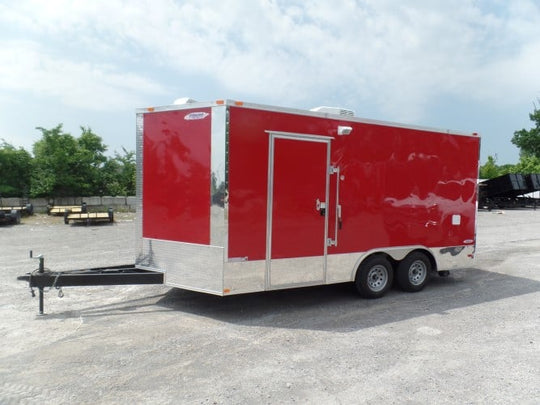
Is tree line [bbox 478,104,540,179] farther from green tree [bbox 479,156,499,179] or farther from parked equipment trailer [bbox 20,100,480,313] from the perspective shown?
parked equipment trailer [bbox 20,100,480,313]

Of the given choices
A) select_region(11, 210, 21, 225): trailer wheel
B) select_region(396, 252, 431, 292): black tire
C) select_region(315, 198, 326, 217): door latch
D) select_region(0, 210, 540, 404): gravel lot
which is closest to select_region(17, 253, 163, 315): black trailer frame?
select_region(0, 210, 540, 404): gravel lot

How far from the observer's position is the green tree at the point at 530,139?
53.2 metres

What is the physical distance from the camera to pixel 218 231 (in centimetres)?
567

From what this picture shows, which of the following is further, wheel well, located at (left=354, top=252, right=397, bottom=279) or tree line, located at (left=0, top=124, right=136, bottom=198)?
tree line, located at (left=0, top=124, right=136, bottom=198)

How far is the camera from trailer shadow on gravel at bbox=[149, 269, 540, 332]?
19.4ft

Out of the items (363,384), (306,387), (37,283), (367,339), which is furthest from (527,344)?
(37,283)

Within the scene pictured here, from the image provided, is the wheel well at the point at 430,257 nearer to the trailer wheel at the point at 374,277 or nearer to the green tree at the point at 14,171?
the trailer wheel at the point at 374,277

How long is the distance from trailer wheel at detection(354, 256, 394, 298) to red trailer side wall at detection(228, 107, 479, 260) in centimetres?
27

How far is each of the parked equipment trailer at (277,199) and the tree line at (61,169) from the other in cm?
1408

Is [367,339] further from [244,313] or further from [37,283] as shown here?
[37,283]

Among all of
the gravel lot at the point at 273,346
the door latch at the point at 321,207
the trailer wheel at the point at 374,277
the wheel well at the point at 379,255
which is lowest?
the gravel lot at the point at 273,346

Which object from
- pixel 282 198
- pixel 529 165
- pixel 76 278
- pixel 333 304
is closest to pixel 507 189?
pixel 529 165

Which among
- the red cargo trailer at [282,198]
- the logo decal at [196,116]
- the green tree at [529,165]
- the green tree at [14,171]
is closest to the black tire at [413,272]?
the red cargo trailer at [282,198]

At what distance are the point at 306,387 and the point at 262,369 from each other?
21.5 inches
